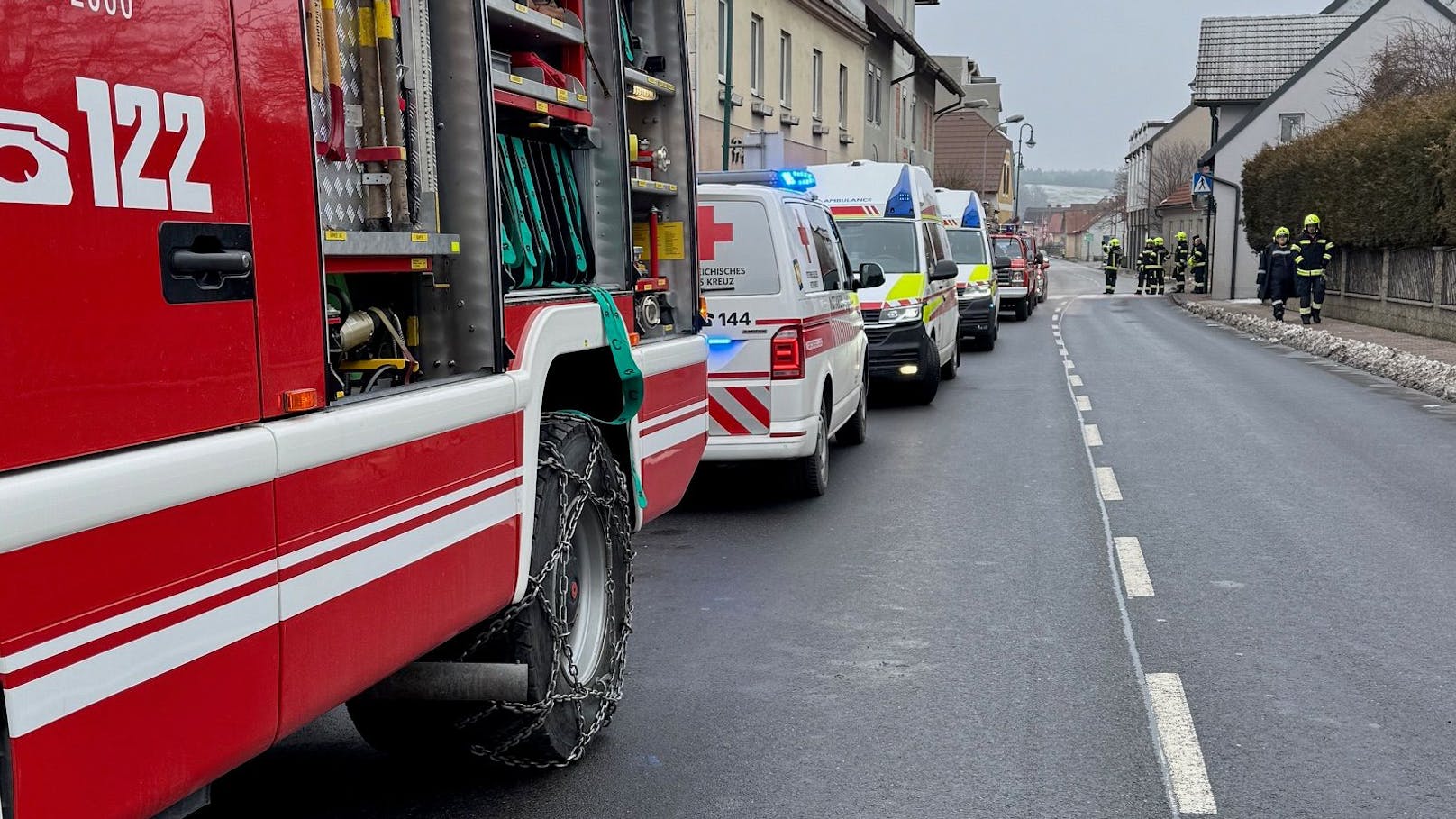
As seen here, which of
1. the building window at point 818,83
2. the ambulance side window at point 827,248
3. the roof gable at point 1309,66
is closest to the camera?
the ambulance side window at point 827,248

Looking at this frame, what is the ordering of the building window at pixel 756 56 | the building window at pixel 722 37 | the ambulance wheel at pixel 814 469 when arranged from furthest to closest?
the building window at pixel 756 56, the building window at pixel 722 37, the ambulance wheel at pixel 814 469

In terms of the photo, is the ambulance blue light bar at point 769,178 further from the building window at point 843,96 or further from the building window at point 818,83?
the building window at point 843,96

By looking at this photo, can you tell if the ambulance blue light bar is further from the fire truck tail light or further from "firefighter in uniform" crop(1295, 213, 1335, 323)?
"firefighter in uniform" crop(1295, 213, 1335, 323)

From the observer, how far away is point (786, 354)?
8648mm

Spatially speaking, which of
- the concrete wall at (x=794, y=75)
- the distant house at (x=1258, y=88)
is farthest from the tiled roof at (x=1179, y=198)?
the concrete wall at (x=794, y=75)

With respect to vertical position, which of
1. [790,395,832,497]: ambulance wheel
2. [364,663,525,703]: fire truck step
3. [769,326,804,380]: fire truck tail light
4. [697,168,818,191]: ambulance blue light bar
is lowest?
[790,395,832,497]: ambulance wheel

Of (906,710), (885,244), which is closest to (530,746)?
(906,710)

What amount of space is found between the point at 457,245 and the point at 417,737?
1.61m

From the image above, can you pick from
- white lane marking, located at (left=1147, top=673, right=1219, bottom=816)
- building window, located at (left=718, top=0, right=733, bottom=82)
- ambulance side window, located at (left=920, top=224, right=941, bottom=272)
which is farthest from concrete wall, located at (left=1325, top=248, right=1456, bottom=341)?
white lane marking, located at (left=1147, top=673, right=1219, bottom=816)

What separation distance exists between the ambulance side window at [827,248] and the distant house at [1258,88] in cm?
3619

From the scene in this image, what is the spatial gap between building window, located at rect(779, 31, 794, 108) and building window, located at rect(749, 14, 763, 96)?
5.46 ft

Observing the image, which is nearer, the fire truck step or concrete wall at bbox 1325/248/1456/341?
the fire truck step

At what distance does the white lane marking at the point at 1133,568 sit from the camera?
6.71 m

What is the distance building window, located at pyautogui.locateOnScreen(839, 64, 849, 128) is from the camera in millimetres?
36812
